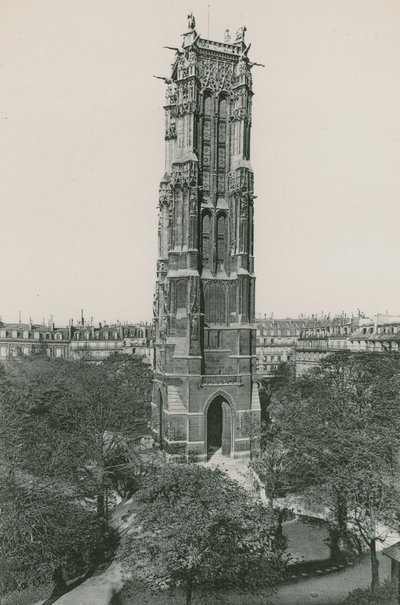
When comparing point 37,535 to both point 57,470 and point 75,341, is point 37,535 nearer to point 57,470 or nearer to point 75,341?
point 57,470

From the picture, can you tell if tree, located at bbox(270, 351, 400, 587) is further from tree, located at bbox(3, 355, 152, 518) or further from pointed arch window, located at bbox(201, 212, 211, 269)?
pointed arch window, located at bbox(201, 212, 211, 269)

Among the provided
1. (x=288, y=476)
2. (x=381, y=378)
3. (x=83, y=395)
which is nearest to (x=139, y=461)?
(x=83, y=395)

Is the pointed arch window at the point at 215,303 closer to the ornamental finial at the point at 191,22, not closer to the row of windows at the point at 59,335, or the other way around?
the ornamental finial at the point at 191,22

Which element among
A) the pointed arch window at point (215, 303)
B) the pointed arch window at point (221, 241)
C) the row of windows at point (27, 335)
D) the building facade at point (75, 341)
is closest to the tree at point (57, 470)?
the pointed arch window at point (215, 303)

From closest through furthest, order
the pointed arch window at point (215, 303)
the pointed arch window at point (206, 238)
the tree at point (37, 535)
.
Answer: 1. the tree at point (37, 535)
2. the pointed arch window at point (215, 303)
3. the pointed arch window at point (206, 238)

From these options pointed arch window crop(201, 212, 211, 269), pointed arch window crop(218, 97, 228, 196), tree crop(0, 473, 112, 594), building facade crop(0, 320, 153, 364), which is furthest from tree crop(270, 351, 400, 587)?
building facade crop(0, 320, 153, 364)

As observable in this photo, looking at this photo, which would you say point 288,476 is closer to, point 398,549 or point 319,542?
point 319,542
